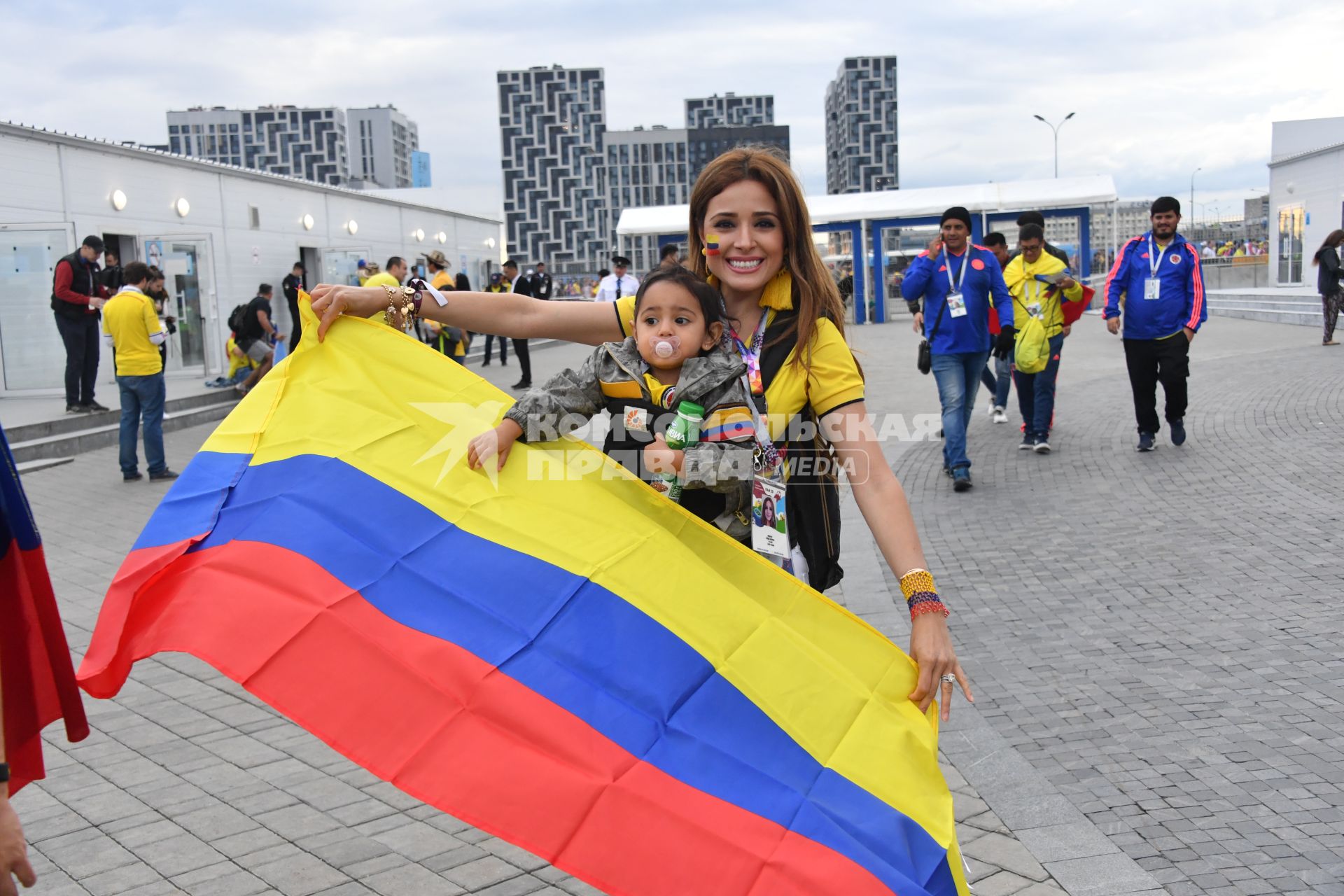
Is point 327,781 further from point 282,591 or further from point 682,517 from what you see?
point 682,517

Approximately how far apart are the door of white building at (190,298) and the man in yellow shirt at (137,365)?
10025 mm

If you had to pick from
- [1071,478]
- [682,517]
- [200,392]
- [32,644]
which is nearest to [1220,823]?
[682,517]

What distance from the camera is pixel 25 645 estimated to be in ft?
7.61

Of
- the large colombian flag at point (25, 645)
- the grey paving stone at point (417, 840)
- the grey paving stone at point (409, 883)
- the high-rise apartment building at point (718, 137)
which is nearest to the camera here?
the large colombian flag at point (25, 645)

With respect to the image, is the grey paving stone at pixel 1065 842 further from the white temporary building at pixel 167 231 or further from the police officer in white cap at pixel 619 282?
the white temporary building at pixel 167 231

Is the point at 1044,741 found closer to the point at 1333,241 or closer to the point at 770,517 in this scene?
the point at 770,517

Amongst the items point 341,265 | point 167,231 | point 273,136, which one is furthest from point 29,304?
point 273,136

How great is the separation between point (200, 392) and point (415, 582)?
17056mm

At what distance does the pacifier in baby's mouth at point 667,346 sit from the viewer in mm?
2820

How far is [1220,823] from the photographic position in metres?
3.74

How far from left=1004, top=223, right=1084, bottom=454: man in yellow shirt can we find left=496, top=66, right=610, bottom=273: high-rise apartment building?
166 meters

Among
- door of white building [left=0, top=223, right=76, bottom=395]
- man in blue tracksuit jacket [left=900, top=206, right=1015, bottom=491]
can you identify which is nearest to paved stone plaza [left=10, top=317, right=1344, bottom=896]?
man in blue tracksuit jacket [left=900, top=206, right=1015, bottom=491]

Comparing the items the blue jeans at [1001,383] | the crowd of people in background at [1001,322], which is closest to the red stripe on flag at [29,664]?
the crowd of people in background at [1001,322]

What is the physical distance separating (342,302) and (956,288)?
7.17 m
